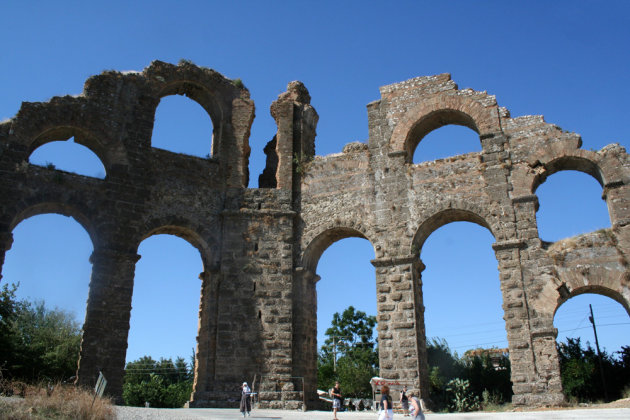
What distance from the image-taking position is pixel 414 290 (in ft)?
46.8

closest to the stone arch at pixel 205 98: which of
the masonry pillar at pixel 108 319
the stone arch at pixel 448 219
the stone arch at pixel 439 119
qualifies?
the masonry pillar at pixel 108 319

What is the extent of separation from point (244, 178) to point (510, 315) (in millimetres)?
8079

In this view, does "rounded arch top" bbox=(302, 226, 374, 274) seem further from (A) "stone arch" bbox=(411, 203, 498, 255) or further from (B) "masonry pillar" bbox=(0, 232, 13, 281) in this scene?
(B) "masonry pillar" bbox=(0, 232, 13, 281)

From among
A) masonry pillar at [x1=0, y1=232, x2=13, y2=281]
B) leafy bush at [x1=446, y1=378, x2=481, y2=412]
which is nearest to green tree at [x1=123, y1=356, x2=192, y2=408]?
masonry pillar at [x1=0, y1=232, x2=13, y2=281]

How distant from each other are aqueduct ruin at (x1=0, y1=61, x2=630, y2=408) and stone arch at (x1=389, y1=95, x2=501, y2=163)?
0.17 ft

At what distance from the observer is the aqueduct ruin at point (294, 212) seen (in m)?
13.3

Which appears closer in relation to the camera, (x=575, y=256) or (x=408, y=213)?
(x=575, y=256)

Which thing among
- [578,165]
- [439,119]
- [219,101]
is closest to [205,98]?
[219,101]

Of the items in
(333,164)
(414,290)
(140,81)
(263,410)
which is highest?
(140,81)

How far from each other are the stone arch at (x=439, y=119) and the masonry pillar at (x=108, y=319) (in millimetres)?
7608

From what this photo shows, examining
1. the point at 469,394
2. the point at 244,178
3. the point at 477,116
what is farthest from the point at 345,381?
the point at 477,116

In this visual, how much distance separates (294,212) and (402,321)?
4.23 meters

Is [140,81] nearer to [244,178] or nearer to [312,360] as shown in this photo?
[244,178]

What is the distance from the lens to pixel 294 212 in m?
16.1
